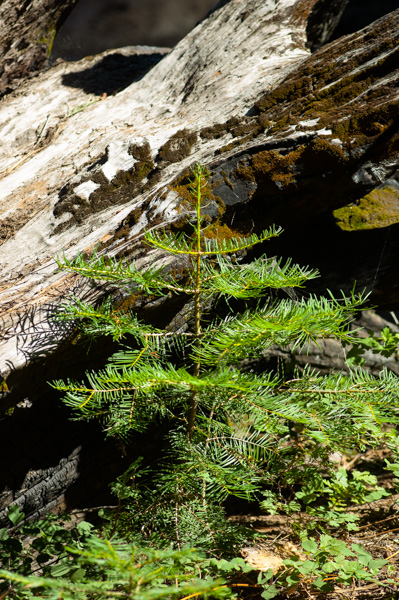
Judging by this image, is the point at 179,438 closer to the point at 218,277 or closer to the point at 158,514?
the point at 158,514

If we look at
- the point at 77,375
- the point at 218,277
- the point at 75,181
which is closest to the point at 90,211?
the point at 75,181

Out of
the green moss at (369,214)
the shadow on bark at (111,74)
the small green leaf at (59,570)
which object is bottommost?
the green moss at (369,214)

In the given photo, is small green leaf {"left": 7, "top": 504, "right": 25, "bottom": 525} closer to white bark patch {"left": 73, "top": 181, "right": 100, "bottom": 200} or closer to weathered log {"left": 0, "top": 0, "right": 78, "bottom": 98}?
white bark patch {"left": 73, "top": 181, "right": 100, "bottom": 200}

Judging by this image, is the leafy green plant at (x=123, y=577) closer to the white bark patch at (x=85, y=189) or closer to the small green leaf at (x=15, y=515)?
the small green leaf at (x=15, y=515)

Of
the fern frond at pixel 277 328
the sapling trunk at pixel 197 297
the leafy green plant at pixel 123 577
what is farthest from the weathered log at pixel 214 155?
the leafy green plant at pixel 123 577

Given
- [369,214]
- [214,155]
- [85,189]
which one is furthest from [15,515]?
[369,214]

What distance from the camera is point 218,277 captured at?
4.39 feet

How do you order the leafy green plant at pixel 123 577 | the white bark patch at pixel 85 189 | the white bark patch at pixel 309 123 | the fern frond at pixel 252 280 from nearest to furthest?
the leafy green plant at pixel 123 577
the fern frond at pixel 252 280
the white bark patch at pixel 309 123
the white bark patch at pixel 85 189

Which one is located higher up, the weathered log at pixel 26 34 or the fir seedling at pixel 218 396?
the weathered log at pixel 26 34

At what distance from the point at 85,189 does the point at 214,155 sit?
0.86 meters

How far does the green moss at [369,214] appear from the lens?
248cm

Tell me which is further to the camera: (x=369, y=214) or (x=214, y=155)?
(x=369, y=214)

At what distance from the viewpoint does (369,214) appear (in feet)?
8.24

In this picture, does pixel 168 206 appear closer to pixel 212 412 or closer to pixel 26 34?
pixel 212 412
